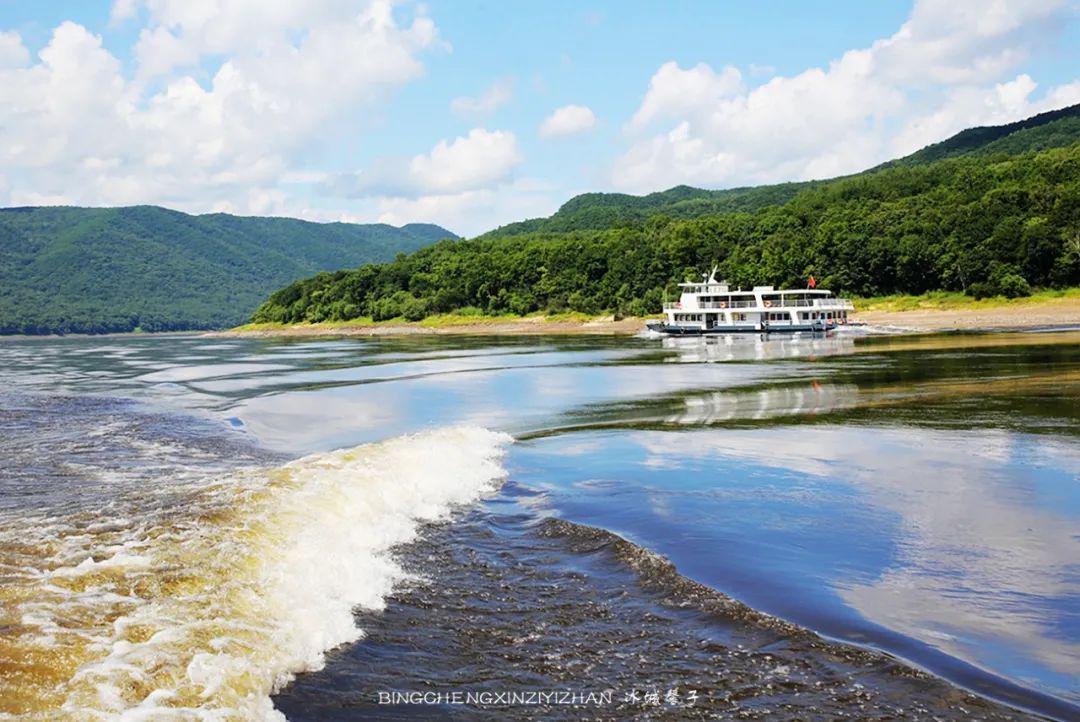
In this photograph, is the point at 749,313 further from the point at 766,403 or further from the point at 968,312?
the point at 766,403

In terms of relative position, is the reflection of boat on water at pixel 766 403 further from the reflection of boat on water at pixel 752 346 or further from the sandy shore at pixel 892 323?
the sandy shore at pixel 892 323

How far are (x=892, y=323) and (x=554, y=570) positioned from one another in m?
93.9

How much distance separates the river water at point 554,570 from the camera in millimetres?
7344

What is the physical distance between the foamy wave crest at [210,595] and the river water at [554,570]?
39 millimetres

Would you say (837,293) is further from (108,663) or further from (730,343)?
(108,663)

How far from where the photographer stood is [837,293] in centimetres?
11962

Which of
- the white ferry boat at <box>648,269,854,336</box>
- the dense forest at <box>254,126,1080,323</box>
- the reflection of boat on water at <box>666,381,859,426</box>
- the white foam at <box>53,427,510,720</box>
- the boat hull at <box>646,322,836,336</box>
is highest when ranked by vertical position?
the dense forest at <box>254,126,1080,323</box>

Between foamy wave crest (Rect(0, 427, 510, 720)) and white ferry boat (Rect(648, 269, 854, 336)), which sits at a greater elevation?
white ferry boat (Rect(648, 269, 854, 336))

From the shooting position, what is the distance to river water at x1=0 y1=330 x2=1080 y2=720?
734cm

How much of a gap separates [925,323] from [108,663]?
3759 inches

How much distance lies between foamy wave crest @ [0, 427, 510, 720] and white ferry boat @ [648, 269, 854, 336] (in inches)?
3054

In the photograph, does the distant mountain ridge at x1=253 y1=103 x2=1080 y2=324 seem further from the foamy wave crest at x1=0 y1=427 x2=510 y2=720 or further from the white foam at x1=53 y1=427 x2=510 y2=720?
the foamy wave crest at x1=0 y1=427 x2=510 y2=720

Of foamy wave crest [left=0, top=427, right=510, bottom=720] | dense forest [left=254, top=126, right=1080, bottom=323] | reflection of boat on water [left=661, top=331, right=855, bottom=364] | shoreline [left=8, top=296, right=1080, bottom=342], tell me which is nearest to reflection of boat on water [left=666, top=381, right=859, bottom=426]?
foamy wave crest [left=0, top=427, right=510, bottom=720]

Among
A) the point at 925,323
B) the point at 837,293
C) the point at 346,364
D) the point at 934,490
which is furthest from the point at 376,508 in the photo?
the point at 837,293
